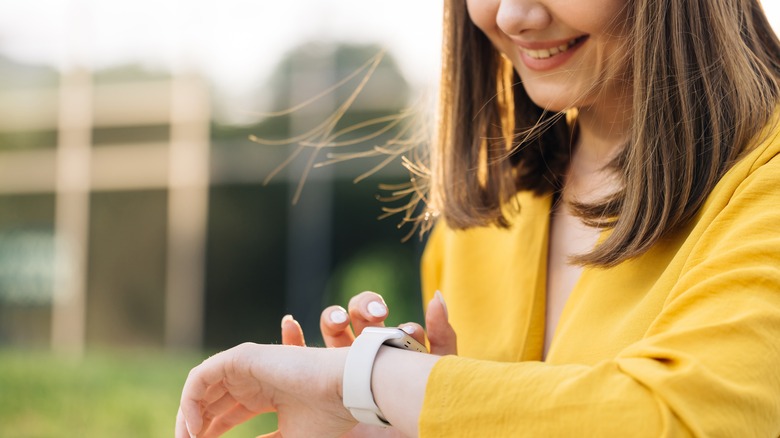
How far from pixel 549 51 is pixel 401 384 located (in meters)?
0.71

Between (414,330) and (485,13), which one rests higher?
(485,13)

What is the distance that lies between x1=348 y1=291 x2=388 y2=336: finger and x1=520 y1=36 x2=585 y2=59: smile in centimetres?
51

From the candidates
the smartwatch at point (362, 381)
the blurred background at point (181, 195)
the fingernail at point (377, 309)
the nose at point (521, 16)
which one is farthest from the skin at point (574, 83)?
the blurred background at point (181, 195)

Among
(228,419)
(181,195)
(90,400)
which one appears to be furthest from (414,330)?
(181,195)

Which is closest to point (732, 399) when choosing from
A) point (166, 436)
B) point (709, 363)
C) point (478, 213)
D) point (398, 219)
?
point (709, 363)

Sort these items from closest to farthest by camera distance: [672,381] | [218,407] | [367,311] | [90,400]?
[672,381], [218,407], [367,311], [90,400]

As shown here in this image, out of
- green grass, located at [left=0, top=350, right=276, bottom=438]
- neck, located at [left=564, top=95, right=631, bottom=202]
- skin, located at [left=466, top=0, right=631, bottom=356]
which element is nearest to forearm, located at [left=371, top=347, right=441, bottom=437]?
skin, located at [left=466, top=0, right=631, bottom=356]

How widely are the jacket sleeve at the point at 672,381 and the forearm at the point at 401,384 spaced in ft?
0.08

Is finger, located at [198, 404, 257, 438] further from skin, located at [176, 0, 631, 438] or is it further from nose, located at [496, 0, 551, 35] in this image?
nose, located at [496, 0, 551, 35]

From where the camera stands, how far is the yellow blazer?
1.22 meters

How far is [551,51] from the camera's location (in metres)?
1.77

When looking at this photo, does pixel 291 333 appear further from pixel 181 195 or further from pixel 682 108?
pixel 181 195

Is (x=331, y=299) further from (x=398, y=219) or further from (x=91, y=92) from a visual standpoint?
(x=91, y=92)

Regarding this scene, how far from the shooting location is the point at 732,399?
1214mm
